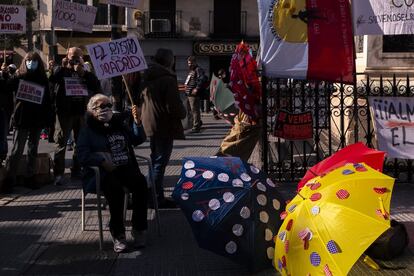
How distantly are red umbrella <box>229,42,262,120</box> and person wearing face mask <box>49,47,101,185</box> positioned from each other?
6.77ft

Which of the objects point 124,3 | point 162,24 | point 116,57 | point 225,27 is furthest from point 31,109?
point 225,27

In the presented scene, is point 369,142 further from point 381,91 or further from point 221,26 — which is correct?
point 221,26

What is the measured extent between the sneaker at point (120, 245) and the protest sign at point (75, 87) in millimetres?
3229

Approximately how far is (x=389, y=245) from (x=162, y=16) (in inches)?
1112

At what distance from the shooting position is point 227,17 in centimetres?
3200

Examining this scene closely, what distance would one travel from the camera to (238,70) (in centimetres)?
736

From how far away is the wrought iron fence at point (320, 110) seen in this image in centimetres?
739

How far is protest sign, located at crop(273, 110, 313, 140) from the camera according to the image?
296 inches

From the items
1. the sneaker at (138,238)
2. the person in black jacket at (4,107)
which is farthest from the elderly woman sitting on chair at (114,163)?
the person in black jacket at (4,107)

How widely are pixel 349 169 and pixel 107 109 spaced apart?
7.74ft

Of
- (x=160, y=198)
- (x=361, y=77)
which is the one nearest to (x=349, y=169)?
(x=160, y=198)

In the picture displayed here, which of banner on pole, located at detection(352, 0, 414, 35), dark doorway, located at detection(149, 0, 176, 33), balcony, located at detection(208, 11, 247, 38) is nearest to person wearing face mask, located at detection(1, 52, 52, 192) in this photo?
banner on pole, located at detection(352, 0, 414, 35)

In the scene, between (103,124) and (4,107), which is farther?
(4,107)

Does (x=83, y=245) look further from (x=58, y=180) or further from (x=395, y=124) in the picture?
(x=395, y=124)
